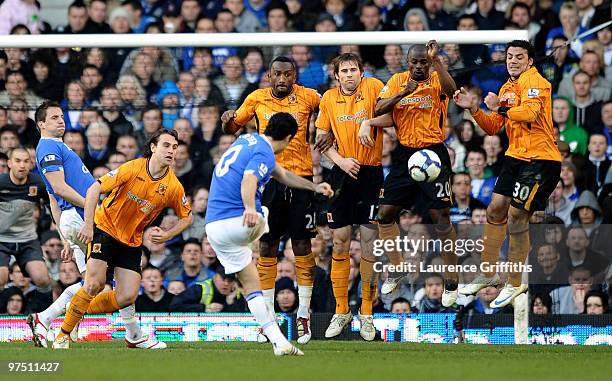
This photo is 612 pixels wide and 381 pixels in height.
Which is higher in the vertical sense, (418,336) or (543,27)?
(543,27)

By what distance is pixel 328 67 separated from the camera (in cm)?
1564

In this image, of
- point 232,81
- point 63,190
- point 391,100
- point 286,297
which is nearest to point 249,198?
point 391,100

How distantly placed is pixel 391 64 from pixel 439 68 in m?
2.94

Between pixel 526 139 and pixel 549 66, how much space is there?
6.90ft

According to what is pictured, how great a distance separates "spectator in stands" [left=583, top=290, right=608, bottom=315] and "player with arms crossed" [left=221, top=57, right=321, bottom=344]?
346 cm

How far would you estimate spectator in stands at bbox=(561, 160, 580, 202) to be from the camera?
15.4 meters

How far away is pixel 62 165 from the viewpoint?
41.8 feet

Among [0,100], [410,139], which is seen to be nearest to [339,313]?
[410,139]

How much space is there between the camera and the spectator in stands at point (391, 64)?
1519 cm

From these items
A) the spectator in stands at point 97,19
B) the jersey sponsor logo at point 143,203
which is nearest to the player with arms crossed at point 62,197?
the jersey sponsor logo at point 143,203

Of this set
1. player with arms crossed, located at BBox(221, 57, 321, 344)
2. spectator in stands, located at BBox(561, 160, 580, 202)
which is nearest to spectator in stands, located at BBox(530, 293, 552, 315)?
spectator in stands, located at BBox(561, 160, 580, 202)

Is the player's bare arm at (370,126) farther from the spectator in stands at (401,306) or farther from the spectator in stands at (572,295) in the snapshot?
the spectator in stands at (572,295)

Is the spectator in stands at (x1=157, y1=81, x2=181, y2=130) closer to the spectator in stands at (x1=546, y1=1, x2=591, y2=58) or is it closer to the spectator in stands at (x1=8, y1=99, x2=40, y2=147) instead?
the spectator in stands at (x1=8, y1=99, x2=40, y2=147)

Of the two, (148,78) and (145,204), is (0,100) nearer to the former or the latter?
(148,78)
